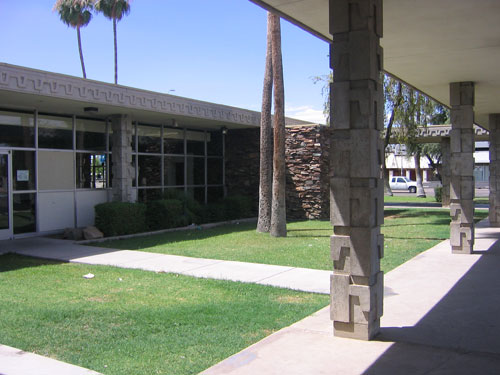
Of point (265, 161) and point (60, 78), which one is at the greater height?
point (60, 78)

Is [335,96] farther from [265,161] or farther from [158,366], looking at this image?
[265,161]

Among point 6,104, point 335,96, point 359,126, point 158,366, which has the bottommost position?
point 158,366

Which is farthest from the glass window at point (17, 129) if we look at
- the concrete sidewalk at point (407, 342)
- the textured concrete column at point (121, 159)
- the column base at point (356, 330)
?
the column base at point (356, 330)

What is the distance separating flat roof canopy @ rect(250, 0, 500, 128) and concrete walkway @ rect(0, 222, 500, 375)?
3.72m

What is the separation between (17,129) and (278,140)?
23.2 feet

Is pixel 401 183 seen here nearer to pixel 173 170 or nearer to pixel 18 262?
pixel 173 170

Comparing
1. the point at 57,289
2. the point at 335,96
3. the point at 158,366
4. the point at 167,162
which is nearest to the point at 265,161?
the point at 167,162

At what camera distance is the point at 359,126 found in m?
5.18

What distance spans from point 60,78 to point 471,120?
30.8 ft

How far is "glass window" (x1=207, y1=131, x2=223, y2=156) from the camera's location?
20484 mm

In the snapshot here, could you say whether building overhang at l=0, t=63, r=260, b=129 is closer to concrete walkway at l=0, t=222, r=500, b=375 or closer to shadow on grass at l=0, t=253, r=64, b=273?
shadow on grass at l=0, t=253, r=64, b=273

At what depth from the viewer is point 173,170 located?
61.2 ft

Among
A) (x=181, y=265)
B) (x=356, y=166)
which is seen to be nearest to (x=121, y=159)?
(x=181, y=265)

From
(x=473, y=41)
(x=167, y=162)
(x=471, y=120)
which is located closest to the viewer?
(x=473, y=41)
